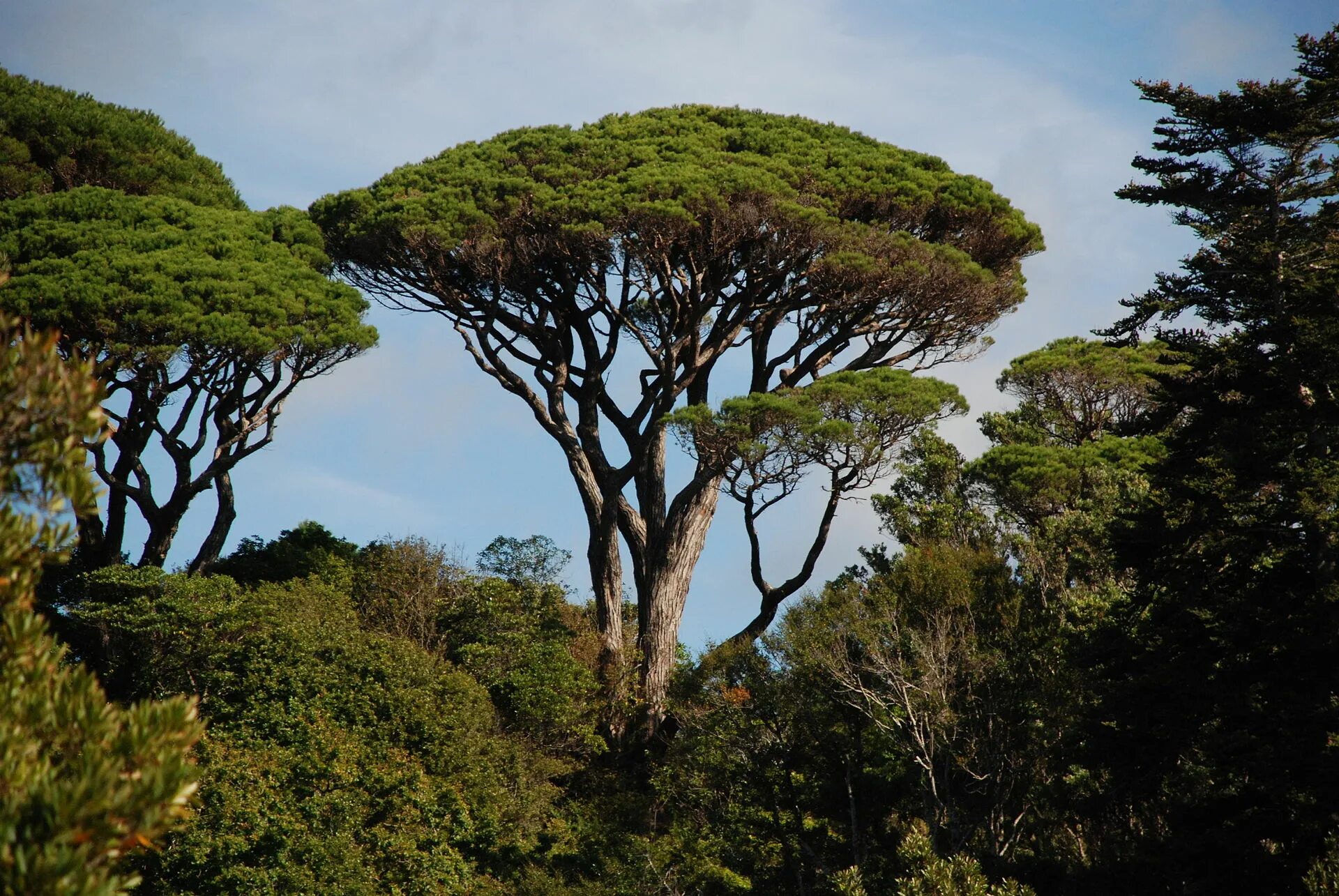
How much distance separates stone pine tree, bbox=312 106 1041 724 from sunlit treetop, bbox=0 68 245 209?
2.95 meters

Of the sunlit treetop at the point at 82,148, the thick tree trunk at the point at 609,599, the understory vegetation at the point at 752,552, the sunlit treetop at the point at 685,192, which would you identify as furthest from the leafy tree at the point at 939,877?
the sunlit treetop at the point at 82,148

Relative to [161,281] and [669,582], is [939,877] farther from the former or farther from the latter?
[161,281]

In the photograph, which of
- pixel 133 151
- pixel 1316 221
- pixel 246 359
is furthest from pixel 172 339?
pixel 1316 221

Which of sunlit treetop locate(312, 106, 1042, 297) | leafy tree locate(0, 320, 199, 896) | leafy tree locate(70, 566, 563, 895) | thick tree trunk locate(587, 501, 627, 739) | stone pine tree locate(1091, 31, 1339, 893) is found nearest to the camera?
leafy tree locate(0, 320, 199, 896)

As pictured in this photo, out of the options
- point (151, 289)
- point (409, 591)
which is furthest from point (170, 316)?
point (409, 591)

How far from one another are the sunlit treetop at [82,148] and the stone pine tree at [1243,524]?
18.3 m

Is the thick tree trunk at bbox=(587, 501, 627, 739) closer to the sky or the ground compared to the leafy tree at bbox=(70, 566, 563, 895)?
closer to the sky

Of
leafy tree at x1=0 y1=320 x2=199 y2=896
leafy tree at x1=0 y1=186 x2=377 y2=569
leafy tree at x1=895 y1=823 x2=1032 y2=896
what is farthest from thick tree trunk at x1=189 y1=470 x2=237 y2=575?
leafy tree at x1=0 y1=320 x2=199 y2=896

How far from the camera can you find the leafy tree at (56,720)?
17.1ft

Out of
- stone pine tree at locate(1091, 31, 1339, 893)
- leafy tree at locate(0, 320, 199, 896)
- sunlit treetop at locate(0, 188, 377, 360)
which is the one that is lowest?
leafy tree at locate(0, 320, 199, 896)

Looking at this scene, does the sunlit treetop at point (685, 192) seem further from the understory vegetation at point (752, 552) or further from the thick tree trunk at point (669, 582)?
the thick tree trunk at point (669, 582)

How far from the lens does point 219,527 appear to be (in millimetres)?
23266

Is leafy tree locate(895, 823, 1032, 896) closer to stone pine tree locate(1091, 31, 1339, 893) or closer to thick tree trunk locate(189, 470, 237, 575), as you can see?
stone pine tree locate(1091, 31, 1339, 893)

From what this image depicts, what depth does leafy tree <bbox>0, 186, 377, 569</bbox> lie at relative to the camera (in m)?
21.3
